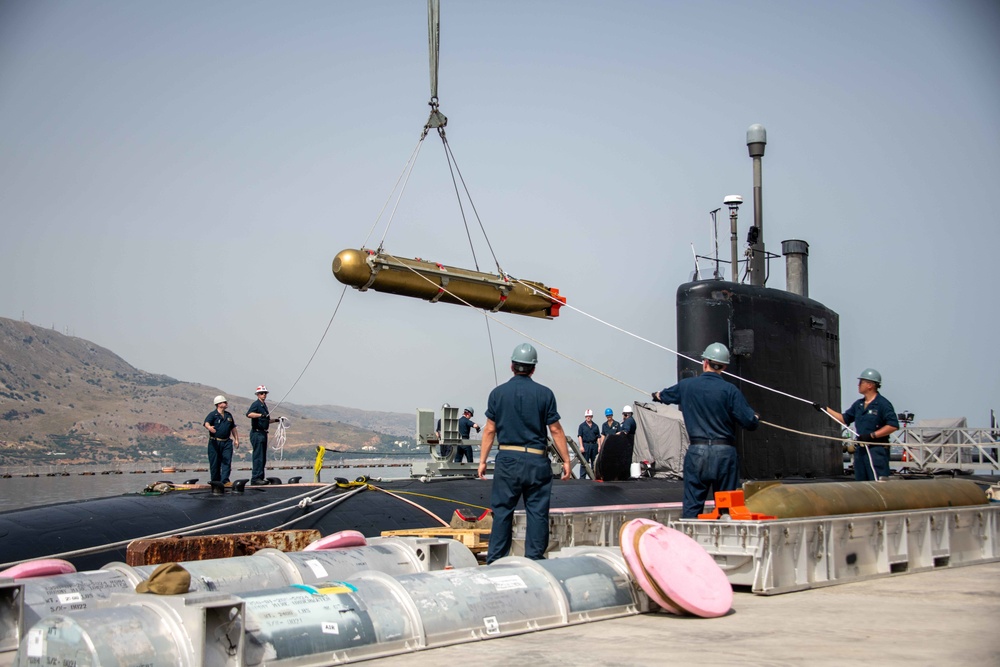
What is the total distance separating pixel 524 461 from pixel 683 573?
74.5 inches

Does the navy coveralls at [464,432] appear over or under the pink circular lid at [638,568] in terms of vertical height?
over

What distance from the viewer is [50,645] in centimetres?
488

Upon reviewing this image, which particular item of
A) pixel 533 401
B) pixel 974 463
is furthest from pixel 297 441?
pixel 533 401

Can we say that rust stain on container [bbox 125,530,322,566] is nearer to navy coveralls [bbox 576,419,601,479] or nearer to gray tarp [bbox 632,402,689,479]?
gray tarp [bbox 632,402,689,479]

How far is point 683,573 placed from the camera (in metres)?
7.04

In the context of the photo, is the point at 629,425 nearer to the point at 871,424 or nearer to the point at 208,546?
the point at 871,424

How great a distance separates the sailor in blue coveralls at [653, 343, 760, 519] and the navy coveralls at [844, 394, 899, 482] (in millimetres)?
3029

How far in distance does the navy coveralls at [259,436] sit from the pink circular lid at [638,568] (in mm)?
9475

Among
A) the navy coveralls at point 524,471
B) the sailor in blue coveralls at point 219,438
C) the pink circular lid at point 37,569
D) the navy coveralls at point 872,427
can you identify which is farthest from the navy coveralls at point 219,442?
the navy coveralls at point 872,427

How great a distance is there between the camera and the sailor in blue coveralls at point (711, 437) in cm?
907

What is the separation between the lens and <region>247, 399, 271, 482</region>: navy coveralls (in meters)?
15.5

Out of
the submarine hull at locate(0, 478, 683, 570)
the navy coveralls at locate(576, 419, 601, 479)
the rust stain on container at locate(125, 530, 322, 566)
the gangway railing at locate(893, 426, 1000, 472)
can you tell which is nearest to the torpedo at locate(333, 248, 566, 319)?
the submarine hull at locate(0, 478, 683, 570)

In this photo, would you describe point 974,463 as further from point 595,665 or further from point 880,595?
point 595,665

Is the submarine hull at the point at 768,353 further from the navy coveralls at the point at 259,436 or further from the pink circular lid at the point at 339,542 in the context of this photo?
the pink circular lid at the point at 339,542
